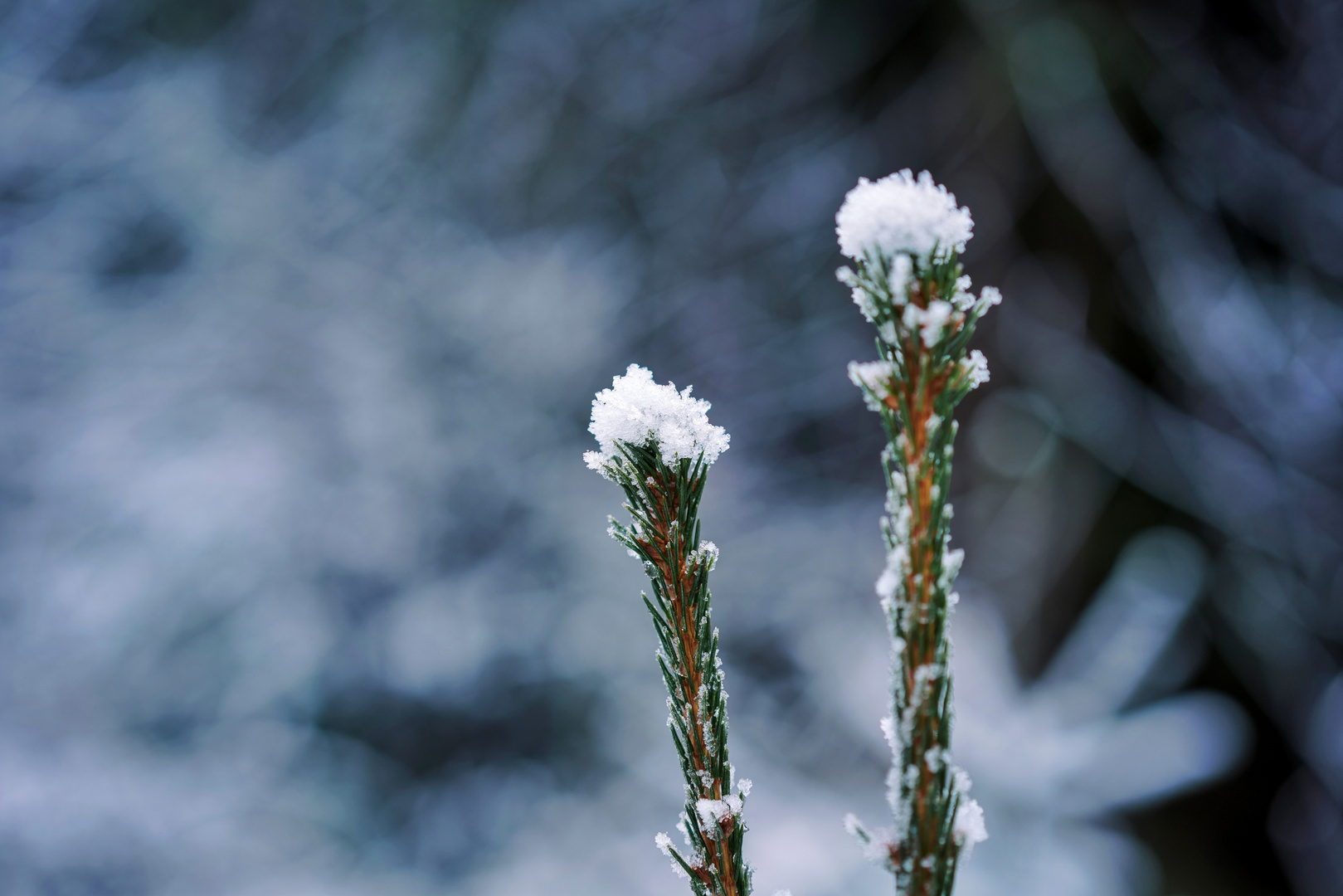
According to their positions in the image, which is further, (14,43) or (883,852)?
(14,43)

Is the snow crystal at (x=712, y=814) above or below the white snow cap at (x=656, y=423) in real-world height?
below

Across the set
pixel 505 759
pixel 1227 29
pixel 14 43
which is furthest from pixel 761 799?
pixel 14 43

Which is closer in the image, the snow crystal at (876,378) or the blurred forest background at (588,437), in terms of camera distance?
the snow crystal at (876,378)

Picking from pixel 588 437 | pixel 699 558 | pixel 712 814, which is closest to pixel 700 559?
pixel 699 558

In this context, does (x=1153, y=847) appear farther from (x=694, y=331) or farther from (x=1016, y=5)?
(x=1016, y=5)

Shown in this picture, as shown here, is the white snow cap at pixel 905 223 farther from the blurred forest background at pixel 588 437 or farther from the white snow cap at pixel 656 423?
the blurred forest background at pixel 588 437

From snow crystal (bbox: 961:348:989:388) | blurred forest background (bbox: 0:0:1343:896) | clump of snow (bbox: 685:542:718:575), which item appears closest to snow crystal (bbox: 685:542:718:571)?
clump of snow (bbox: 685:542:718:575)

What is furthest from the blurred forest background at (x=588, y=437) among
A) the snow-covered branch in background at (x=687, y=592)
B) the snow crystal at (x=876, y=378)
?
the snow crystal at (x=876, y=378)
